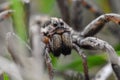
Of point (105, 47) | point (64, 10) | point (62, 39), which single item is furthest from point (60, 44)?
point (64, 10)

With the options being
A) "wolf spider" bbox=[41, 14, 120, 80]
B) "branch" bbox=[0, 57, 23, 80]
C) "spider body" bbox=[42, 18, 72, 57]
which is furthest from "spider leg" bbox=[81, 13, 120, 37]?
"branch" bbox=[0, 57, 23, 80]

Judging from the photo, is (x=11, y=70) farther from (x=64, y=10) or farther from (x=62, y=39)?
(x=64, y=10)

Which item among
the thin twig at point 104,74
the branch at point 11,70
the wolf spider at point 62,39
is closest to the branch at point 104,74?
the thin twig at point 104,74

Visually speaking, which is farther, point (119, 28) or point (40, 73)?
point (119, 28)

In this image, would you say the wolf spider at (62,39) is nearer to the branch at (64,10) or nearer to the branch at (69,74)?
the branch at (69,74)

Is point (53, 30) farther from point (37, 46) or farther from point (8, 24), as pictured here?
point (8, 24)

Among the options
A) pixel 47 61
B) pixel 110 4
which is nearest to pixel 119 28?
pixel 110 4
